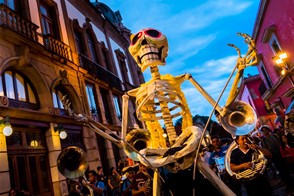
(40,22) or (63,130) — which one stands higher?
(40,22)

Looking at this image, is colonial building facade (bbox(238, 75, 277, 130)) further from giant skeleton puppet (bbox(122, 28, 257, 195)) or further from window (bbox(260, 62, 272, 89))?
giant skeleton puppet (bbox(122, 28, 257, 195))

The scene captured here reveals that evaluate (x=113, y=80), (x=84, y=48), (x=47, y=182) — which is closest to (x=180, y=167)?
(x=47, y=182)

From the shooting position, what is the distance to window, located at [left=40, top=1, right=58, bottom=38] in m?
11.2

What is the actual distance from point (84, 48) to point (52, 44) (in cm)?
402

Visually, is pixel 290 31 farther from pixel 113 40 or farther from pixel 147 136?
pixel 147 136

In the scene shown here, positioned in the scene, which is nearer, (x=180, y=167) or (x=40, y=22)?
(x=180, y=167)

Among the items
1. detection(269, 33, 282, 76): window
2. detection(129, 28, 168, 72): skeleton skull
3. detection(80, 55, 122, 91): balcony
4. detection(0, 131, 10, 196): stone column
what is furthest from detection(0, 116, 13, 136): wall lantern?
detection(269, 33, 282, 76): window

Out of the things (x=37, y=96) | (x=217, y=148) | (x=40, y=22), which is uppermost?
(x=40, y=22)

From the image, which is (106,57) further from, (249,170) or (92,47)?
(249,170)

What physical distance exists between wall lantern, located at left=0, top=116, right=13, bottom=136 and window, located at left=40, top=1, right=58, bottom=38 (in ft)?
17.7

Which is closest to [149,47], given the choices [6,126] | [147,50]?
[147,50]

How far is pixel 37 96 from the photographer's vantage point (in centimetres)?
926

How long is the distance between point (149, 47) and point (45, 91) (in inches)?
284

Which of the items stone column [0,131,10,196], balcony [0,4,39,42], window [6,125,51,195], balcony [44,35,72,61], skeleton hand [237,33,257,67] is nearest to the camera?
skeleton hand [237,33,257,67]
